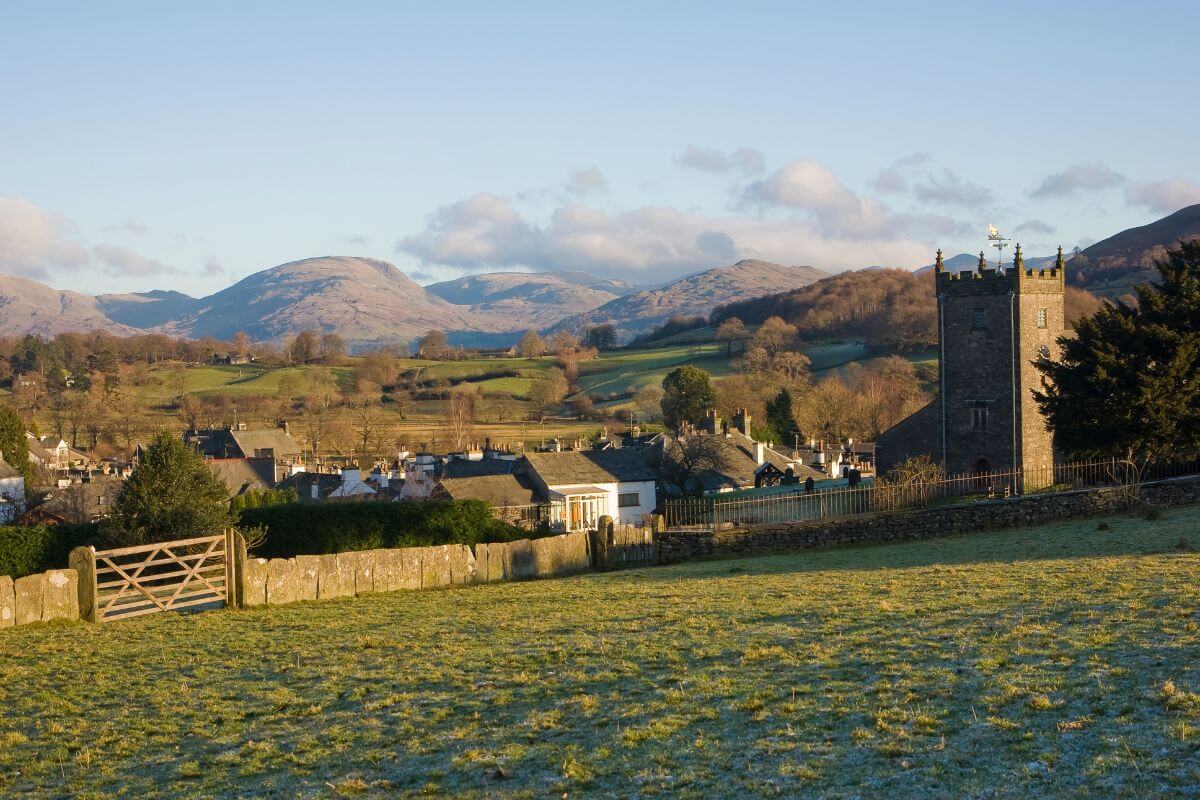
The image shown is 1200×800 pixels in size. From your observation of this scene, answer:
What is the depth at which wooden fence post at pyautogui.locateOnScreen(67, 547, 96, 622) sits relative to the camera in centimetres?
2195

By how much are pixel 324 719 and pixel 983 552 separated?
20054 millimetres

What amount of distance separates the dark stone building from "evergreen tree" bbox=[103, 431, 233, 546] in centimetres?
3841

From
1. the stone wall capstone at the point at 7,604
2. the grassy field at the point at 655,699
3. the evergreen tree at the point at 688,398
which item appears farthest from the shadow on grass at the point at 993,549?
the evergreen tree at the point at 688,398

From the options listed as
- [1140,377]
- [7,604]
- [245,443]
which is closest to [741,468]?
[1140,377]

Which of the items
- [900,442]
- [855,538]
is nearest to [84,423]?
[900,442]

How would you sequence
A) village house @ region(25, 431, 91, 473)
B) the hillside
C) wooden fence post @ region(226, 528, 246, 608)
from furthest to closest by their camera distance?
1. the hillside
2. village house @ region(25, 431, 91, 473)
3. wooden fence post @ region(226, 528, 246, 608)

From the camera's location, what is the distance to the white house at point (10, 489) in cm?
6073

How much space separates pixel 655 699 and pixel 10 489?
225 ft

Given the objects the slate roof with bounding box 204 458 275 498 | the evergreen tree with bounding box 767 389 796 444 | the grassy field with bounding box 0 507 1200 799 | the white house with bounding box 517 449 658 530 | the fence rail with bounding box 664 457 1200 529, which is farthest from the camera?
the evergreen tree with bounding box 767 389 796 444

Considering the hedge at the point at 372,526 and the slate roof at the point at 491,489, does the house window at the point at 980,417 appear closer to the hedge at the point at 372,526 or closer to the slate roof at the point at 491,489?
the slate roof at the point at 491,489

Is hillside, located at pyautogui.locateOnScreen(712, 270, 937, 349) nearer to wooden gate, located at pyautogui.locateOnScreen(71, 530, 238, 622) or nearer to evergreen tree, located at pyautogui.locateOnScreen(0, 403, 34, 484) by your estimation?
evergreen tree, located at pyautogui.locateOnScreen(0, 403, 34, 484)

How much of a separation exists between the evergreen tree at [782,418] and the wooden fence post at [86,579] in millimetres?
76127

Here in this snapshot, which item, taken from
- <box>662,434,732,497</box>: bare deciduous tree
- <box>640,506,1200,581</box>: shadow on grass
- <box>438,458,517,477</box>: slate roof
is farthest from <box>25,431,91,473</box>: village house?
<box>640,506,1200,581</box>: shadow on grass

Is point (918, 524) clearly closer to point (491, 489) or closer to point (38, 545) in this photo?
point (491, 489)
